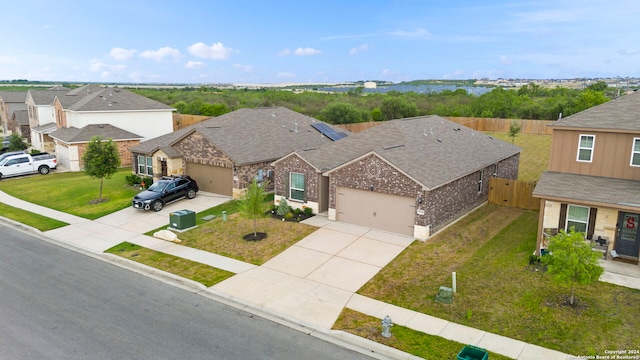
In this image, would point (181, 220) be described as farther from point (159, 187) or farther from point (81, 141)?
point (81, 141)

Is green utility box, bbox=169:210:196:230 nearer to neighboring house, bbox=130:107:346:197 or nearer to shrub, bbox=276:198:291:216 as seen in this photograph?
shrub, bbox=276:198:291:216

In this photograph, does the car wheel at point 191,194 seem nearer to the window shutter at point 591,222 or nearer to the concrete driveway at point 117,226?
the concrete driveway at point 117,226

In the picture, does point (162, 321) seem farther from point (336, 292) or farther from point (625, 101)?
point (625, 101)

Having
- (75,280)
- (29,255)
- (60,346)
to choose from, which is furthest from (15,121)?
(60,346)

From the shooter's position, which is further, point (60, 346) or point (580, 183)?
point (580, 183)

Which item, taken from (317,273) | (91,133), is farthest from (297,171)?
(91,133)
